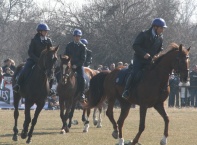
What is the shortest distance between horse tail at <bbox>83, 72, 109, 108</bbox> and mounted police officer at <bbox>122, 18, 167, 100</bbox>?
2.90 m

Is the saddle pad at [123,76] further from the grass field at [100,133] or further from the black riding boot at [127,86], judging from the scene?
the grass field at [100,133]

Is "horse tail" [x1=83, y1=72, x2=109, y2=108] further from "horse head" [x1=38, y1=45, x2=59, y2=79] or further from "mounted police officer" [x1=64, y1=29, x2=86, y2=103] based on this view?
"horse head" [x1=38, y1=45, x2=59, y2=79]

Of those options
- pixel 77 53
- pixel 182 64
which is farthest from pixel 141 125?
pixel 77 53

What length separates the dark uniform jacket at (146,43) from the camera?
15.9 m

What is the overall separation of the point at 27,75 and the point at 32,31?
45.7 meters

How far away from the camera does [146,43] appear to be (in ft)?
52.6

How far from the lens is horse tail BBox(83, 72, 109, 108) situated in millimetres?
19094

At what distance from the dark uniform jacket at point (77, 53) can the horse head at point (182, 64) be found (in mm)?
6474

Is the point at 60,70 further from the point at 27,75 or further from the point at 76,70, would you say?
the point at 27,75

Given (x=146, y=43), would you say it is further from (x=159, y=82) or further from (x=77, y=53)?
(x=77, y=53)

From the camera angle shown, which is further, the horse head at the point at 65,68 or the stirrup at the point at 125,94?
the horse head at the point at 65,68

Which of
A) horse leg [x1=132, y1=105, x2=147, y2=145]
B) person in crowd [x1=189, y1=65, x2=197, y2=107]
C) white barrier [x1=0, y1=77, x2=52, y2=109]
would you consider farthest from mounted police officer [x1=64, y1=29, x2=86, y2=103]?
person in crowd [x1=189, y1=65, x2=197, y2=107]

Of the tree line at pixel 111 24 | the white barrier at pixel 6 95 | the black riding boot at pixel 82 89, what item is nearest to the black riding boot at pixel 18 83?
the black riding boot at pixel 82 89

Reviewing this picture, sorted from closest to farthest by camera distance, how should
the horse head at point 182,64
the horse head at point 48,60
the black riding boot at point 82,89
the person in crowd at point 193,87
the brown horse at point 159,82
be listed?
the horse head at point 182,64, the brown horse at point 159,82, the horse head at point 48,60, the black riding boot at point 82,89, the person in crowd at point 193,87
